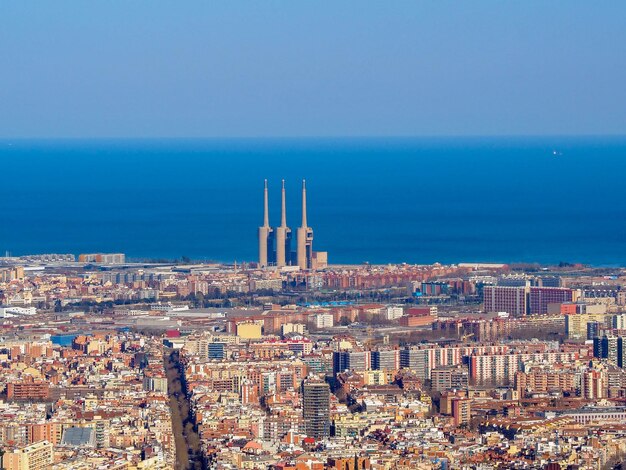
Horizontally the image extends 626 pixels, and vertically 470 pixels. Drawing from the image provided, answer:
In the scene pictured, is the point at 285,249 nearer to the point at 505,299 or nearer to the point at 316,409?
the point at 505,299

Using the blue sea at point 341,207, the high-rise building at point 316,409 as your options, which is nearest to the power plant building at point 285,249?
the blue sea at point 341,207

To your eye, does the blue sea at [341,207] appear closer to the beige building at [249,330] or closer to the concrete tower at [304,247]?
the concrete tower at [304,247]

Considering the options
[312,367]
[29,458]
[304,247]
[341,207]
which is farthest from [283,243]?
[29,458]

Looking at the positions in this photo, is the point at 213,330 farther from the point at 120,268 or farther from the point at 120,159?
the point at 120,159

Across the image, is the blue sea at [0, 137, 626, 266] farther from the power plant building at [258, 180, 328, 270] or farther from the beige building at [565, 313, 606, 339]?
the beige building at [565, 313, 606, 339]

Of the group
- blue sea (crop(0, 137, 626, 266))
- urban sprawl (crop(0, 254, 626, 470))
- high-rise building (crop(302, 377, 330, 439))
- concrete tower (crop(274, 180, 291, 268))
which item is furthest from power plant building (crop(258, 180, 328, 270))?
high-rise building (crop(302, 377, 330, 439))

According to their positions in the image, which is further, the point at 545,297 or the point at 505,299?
the point at 505,299
